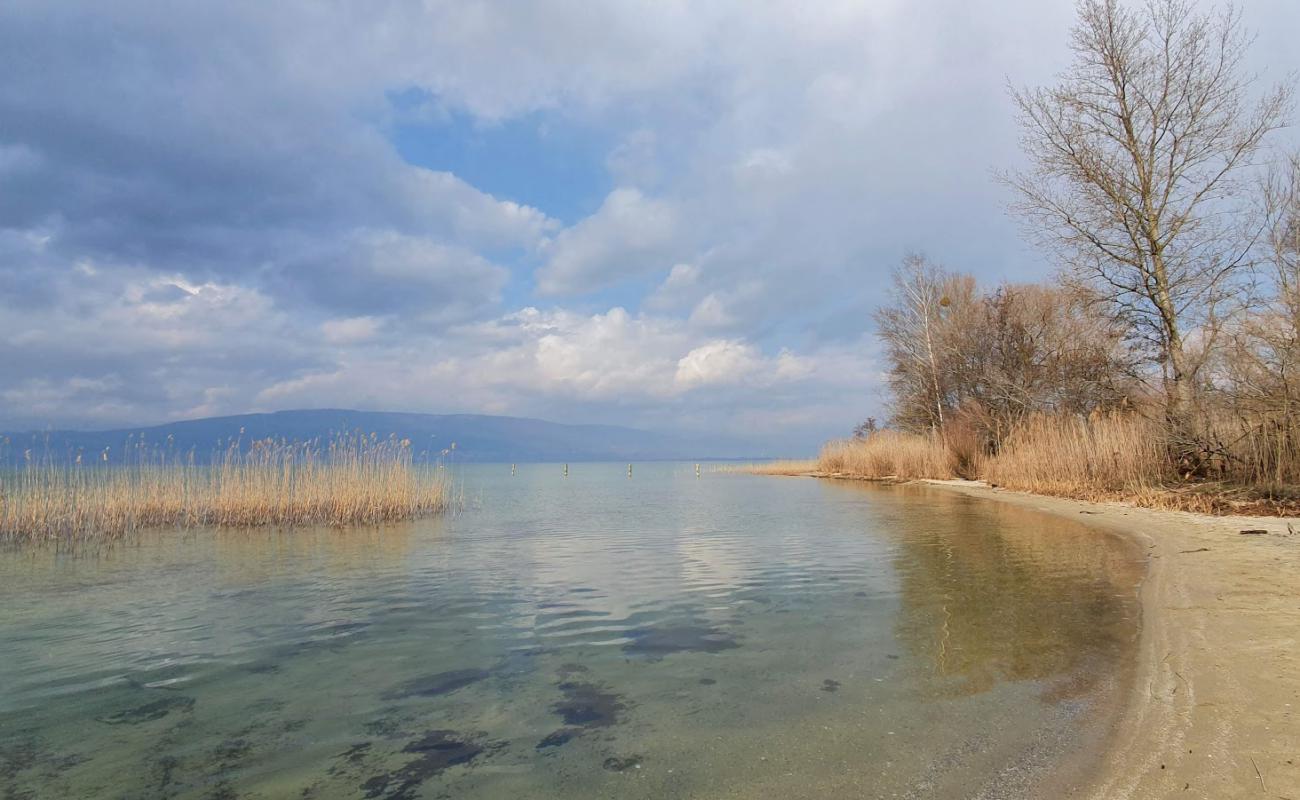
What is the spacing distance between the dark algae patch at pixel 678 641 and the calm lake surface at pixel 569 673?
Answer: 0.12 feet

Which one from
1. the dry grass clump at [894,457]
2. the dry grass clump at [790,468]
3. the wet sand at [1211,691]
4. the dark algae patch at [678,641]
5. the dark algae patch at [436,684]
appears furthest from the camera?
the dry grass clump at [790,468]

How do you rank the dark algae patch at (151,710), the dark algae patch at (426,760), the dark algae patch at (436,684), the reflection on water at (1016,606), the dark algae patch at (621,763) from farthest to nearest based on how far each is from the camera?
the reflection on water at (1016,606)
the dark algae patch at (436,684)
the dark algae patch at (151,710)
the dark algae patch at (621,763)
the dark algae patch at (426,760)

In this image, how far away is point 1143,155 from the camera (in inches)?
648

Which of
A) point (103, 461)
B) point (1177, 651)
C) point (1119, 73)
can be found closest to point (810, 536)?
point (1177, 651)

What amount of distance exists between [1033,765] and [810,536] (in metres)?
9.91

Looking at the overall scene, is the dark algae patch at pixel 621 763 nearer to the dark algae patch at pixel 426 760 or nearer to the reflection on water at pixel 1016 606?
the dark algae patch at pixel 426 760

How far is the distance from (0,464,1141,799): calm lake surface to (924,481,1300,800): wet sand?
9.2 inches

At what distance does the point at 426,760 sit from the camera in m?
3.49

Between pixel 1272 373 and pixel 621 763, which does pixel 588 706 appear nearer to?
pixel 621 763

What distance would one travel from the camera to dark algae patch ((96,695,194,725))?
4316mm

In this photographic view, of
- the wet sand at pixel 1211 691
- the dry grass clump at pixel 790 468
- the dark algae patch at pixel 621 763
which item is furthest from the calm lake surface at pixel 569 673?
the dry grass clump at pixel 790 468

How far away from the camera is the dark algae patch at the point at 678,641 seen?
17.9ft

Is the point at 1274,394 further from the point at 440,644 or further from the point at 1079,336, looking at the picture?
the point at 440,644

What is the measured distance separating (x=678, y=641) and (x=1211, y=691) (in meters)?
3.50
